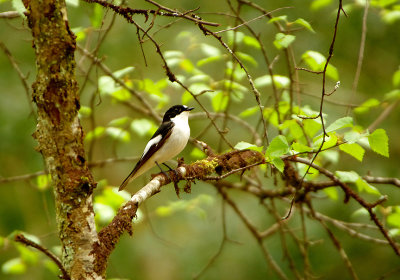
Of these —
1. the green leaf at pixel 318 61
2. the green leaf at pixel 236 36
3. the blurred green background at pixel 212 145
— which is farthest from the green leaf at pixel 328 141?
the blurred green background at pixel 212 145

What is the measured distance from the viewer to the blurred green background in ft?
21.5

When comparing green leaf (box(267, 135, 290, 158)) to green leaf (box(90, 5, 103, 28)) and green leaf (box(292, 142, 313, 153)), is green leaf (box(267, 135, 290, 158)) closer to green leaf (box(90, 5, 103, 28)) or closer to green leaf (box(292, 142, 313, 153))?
green leaf (box(292, 142, 313, 153))

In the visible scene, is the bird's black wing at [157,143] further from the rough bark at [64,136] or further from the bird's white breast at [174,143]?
the rough bark at [64,136]

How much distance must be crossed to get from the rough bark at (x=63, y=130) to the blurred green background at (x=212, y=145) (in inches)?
163

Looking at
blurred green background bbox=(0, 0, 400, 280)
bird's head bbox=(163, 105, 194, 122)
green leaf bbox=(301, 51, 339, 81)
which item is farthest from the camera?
blurred green background bbox=(0, 0, 400, 280)

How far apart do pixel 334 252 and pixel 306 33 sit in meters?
3.02

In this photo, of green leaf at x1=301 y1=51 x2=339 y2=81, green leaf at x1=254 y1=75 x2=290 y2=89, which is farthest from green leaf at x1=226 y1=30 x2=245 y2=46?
green leaf at x1=301 y1=51 x2=339 y2=81

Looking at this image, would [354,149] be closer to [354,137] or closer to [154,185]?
[354,137]

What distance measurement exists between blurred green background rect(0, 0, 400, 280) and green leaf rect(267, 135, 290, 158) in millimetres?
4076

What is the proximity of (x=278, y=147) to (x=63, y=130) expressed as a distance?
940 millimetres

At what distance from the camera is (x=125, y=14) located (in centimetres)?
238

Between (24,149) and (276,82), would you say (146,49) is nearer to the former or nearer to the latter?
(24,149)

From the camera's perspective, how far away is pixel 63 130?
6.74 ft

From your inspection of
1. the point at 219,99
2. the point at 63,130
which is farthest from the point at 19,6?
the point at 219,99
